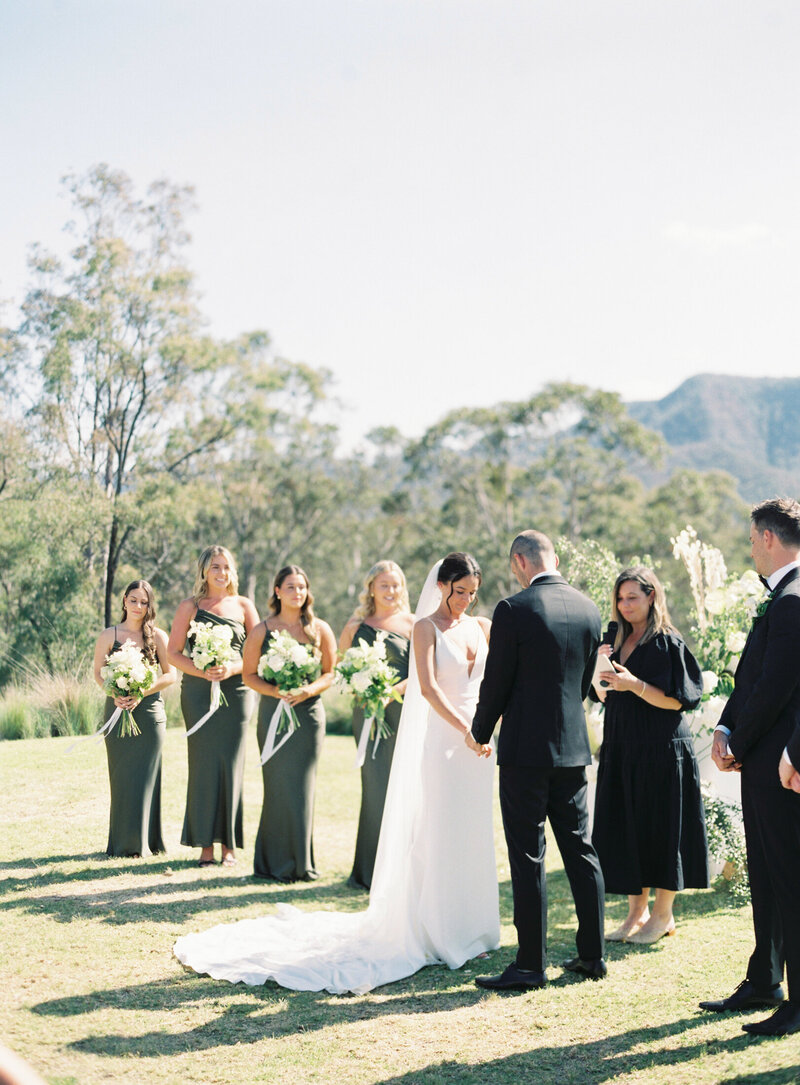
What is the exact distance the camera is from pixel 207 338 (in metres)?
32.1

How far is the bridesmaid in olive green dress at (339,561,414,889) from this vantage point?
7184mm

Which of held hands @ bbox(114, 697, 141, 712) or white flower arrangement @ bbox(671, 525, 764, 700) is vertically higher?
white flower arrangement @ bbox(671, 525, 764, 700)

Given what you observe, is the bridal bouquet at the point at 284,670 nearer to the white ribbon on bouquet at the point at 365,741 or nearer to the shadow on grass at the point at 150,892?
the white ribbon on bouquet at the point at 365,741

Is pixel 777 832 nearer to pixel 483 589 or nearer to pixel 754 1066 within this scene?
pixel 754 1066

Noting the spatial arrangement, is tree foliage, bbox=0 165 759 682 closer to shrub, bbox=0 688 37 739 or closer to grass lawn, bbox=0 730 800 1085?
shrub, bbox=0 688 37 739

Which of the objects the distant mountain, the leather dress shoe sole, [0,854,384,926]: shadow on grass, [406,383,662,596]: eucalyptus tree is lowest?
the leather dress shoe sole

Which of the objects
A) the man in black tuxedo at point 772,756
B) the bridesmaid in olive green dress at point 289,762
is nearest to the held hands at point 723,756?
the man in black tuxedo at point 772,756

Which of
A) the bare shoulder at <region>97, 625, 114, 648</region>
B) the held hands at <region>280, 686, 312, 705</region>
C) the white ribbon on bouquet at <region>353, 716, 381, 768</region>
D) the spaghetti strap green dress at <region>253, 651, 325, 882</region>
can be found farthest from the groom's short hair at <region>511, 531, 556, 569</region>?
the bare shoulder at <region>97, 625, 114, 648</region>

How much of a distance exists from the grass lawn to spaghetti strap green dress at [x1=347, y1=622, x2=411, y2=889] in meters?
0.24

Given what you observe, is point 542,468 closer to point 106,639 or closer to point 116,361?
point 116,361

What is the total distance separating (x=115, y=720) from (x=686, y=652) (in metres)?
4.33

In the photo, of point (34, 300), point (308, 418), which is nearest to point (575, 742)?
point (34, 300)

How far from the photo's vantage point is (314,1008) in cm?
496

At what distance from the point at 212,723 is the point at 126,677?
74 cm
